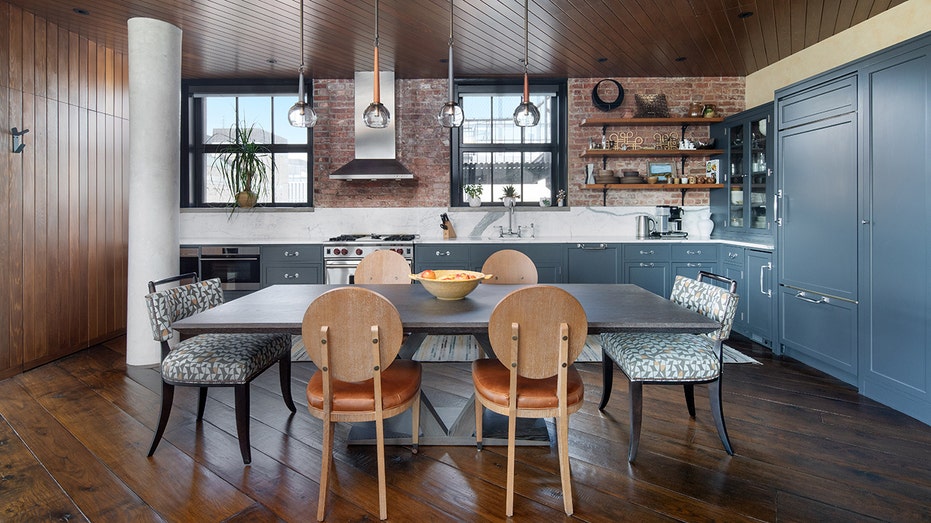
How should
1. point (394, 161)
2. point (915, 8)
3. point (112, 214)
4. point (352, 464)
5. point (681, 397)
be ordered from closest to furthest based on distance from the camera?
point (352, 464) < point (681, 397) < point (915, 8) < point (112, 214) < point (394, 161)

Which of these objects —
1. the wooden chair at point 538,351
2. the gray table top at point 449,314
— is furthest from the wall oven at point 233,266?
the wooden chair at point 538,351

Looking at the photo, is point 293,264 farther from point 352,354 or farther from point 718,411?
point 718,411

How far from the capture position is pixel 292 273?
4707 millimetres

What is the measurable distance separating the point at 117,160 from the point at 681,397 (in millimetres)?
5156

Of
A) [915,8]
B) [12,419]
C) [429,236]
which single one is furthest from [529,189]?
[12,419]

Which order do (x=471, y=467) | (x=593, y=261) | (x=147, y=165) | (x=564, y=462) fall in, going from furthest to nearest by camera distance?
(x=593, y=261) → (x=147, y=165) → (x=471, y=467) → (x=564, y=462)

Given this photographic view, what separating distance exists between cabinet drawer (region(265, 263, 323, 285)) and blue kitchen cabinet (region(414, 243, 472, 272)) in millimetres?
967

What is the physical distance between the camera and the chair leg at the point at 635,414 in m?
2.19

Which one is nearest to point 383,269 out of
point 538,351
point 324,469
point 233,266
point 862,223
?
point 324,469

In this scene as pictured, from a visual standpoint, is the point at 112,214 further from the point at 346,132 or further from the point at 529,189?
the point at 529,189

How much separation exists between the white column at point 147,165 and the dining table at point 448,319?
1.77 meters

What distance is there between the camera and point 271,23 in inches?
151

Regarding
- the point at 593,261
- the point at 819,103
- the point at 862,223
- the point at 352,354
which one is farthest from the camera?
the point at 593,261

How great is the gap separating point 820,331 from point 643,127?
275 cm
